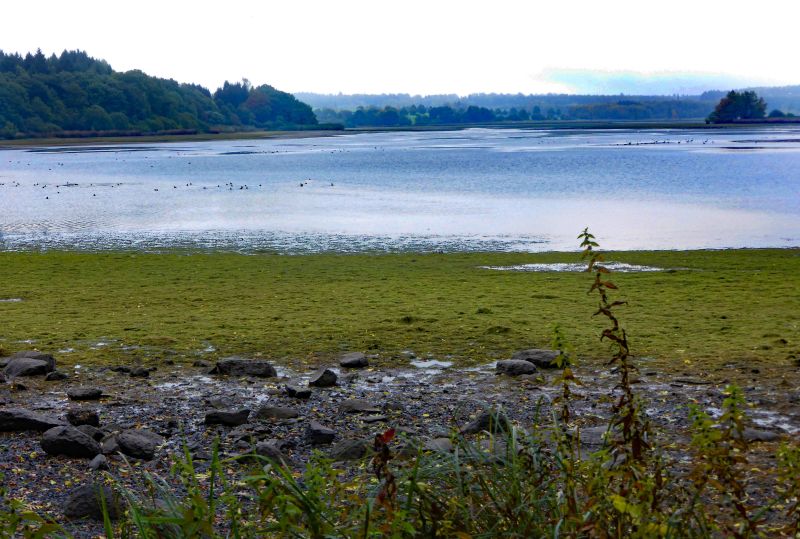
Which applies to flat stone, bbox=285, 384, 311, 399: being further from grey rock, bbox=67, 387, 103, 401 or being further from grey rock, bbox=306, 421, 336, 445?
grey rock, bbox=67, 387, 103, 401

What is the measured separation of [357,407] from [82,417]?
9.49ft

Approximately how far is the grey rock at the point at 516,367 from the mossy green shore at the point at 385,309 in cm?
85

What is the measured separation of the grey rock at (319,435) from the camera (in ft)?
29.5

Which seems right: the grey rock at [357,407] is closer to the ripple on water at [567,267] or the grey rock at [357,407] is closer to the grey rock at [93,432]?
the grey rock at [93,432]

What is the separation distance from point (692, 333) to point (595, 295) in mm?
4255

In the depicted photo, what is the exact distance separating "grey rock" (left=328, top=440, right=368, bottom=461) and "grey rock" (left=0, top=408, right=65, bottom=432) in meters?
3.02

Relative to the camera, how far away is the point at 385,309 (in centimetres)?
1670

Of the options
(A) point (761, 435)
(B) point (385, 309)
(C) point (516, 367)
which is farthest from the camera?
(B) point (385, 309)

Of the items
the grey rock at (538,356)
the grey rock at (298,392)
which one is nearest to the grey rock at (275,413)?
the grey rock at (298,392)

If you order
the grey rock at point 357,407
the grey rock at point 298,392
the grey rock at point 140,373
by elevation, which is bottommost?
the grey rock at point 140,373

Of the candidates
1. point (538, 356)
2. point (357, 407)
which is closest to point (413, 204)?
point (538, 356)

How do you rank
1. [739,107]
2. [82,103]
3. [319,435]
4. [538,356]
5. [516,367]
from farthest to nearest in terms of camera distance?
[739,107] < [82,103] < [538,356] < [516,367] < [319,435]

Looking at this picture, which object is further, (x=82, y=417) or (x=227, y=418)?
(x=227, y=418)

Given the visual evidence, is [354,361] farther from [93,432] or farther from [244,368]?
[93,432]
